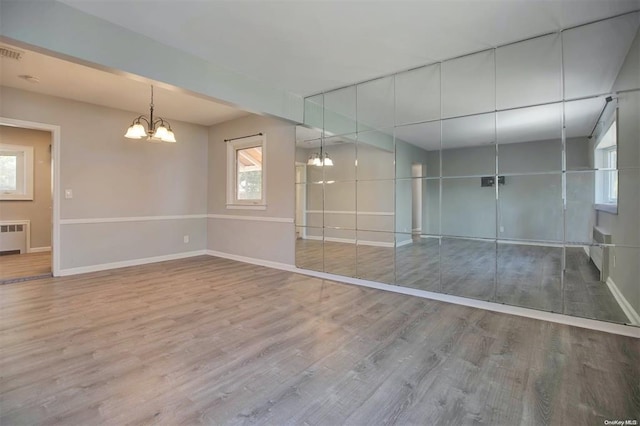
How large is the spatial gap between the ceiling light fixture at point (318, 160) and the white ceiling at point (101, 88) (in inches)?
58.2

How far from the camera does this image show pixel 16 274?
4449 millimetres

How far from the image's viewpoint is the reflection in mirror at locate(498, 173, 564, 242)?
5.25 m

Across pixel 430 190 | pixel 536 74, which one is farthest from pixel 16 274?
pixel 536 74

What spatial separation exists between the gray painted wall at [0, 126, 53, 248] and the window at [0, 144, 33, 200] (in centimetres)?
8

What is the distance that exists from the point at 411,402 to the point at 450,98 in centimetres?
404

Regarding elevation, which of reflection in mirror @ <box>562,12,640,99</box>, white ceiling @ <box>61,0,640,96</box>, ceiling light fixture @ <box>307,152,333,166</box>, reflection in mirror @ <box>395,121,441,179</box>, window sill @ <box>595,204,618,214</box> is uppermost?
white ceiling @ <box>61,0,640,96</box>

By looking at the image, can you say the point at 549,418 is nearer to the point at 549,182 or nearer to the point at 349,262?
the point at 349,262

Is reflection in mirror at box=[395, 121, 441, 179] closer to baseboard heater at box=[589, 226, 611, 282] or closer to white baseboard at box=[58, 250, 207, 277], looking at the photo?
baseboard heater at box=[589, 226, 611, 282]

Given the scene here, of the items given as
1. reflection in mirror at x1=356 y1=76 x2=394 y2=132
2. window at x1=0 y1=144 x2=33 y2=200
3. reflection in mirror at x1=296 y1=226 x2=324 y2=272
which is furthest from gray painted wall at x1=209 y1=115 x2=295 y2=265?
window at x1=0 y1=144 x2=33 y2=200

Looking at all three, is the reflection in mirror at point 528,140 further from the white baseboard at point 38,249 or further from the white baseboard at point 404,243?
the white baseboard at point 38,249

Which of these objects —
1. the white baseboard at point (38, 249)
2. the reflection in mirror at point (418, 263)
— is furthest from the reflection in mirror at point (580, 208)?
the white baseboard at point (38, 249)

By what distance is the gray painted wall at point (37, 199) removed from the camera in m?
6.12

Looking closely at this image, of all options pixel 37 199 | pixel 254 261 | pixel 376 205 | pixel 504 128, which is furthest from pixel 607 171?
pixel 37 199

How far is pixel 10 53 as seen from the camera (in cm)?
308
